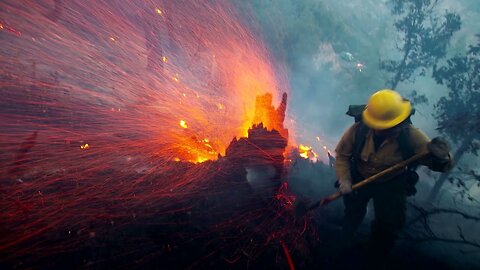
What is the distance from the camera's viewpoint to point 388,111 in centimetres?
440

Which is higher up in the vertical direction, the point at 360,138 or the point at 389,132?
the point at 389,132

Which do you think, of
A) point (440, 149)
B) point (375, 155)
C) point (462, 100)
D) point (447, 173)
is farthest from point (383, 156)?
point (462, 100)

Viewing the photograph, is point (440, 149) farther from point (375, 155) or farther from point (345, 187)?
point (345, 187)

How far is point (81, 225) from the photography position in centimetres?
445

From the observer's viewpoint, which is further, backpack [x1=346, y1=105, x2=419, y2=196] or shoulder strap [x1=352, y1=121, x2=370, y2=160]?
shoulder strap [x1=352, y1=121, x2=370, y2=160]

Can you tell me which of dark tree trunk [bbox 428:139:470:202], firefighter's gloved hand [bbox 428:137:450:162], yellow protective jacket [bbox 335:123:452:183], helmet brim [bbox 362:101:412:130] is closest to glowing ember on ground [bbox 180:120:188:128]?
yellow protective jacket [bbox 335:123:452:183]

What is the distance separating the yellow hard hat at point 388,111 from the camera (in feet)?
14.4

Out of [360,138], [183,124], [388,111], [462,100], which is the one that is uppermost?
[462,100]

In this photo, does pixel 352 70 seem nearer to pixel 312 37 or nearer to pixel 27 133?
pixel 312 37

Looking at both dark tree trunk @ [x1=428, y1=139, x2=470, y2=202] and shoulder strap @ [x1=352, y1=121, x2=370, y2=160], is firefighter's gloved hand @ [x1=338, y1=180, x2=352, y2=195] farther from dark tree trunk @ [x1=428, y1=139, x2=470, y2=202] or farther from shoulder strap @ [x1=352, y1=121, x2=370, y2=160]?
dark tree trunk @ [x1=428, y1=139, x2=470, y2=202]

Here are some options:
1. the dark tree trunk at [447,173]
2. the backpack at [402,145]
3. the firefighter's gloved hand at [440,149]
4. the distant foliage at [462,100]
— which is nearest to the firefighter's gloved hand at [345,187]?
the backpack at [402,145]

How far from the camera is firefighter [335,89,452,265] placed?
4375 millimetres

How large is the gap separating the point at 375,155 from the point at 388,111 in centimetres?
69

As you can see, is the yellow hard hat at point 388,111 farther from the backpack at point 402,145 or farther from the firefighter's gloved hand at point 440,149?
the firefighter's gloved hand at point 440,149
